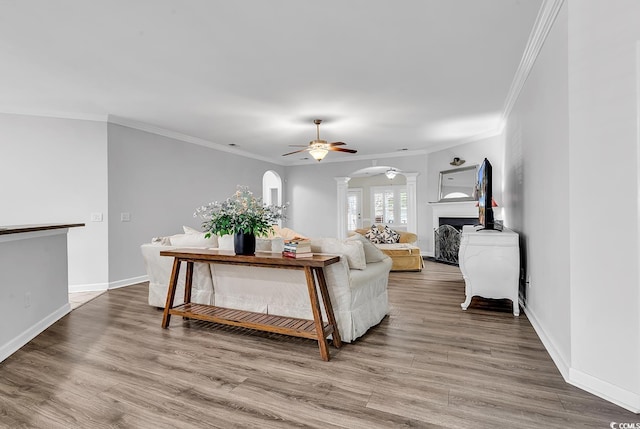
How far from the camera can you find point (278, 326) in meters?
2.82

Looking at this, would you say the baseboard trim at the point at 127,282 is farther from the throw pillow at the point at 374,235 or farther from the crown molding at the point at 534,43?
the crown molding at the point at 534,43

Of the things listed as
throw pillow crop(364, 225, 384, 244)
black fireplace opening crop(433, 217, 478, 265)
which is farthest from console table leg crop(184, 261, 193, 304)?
black fireplace opening crop(433, 217, 478, 265)

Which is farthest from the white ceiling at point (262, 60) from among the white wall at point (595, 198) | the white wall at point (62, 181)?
the white wall at point (595, 198)

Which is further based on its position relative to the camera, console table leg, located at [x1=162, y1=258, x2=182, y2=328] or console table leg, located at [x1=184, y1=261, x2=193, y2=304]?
console table leg, located at [x1=184, y1=261, x2=193, y2=304]

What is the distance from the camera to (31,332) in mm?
3098

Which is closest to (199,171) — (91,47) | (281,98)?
(281,98)

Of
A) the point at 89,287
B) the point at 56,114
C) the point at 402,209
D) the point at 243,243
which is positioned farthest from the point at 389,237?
the point at 402,209

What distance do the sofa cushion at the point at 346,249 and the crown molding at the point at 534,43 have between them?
7.27ft

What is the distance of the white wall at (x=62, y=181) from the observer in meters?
4.79

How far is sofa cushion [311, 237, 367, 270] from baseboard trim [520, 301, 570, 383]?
151 cm

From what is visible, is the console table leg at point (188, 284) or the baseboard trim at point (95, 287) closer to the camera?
the console table leg at point (188, 284)

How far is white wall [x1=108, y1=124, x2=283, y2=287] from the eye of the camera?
207 inches

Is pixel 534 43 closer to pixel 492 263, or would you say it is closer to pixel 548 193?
pixel 548 193

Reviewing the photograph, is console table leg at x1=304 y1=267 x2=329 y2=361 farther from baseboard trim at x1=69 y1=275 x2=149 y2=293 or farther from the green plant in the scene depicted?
baseboard trim at x1=69 y1=275 x2=149 y2=293
